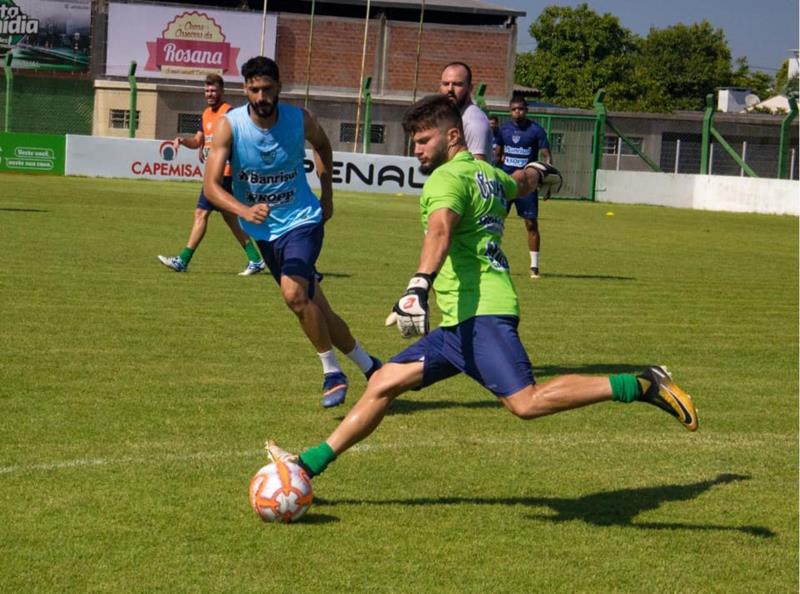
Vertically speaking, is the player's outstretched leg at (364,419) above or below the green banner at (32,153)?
below

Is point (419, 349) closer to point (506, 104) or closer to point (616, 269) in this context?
point (616, 269)

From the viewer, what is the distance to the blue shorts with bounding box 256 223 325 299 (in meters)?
8.44

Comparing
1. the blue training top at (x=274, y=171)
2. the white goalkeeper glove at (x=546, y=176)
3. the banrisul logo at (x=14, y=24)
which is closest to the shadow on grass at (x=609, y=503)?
the white goalkeeper glove at (x=546, y=176)

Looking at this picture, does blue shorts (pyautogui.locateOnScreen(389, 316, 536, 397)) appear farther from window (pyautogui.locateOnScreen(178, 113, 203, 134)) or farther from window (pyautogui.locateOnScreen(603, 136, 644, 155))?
window (pyautogui.locateOnScreen(603, 136, 644, 155))

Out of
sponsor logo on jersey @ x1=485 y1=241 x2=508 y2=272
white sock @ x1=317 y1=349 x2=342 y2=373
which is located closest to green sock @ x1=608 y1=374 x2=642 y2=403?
sponsor logo on jersey @ x1=485 y1=241 x2=508 y2=272

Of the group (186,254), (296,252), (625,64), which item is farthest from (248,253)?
(625,64)

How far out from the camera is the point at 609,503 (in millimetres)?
6305

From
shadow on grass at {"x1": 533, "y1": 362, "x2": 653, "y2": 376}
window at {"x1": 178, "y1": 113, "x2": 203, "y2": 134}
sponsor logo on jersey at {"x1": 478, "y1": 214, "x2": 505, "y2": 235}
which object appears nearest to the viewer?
sponsor logo on jersey at {"x1": 478, "y1": 214, "x2": 505, "y2": 235}

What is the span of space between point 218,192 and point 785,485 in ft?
12.6

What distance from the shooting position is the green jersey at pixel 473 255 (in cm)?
590

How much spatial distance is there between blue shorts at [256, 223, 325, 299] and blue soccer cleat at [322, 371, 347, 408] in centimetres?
52

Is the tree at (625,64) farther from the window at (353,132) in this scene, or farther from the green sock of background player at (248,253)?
the green sock of background player at (248,253)

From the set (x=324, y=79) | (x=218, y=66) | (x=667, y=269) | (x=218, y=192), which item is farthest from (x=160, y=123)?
(x=218, y=192)

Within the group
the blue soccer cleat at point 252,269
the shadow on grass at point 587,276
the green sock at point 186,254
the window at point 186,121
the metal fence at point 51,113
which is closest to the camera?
the green sock at point 186,254
